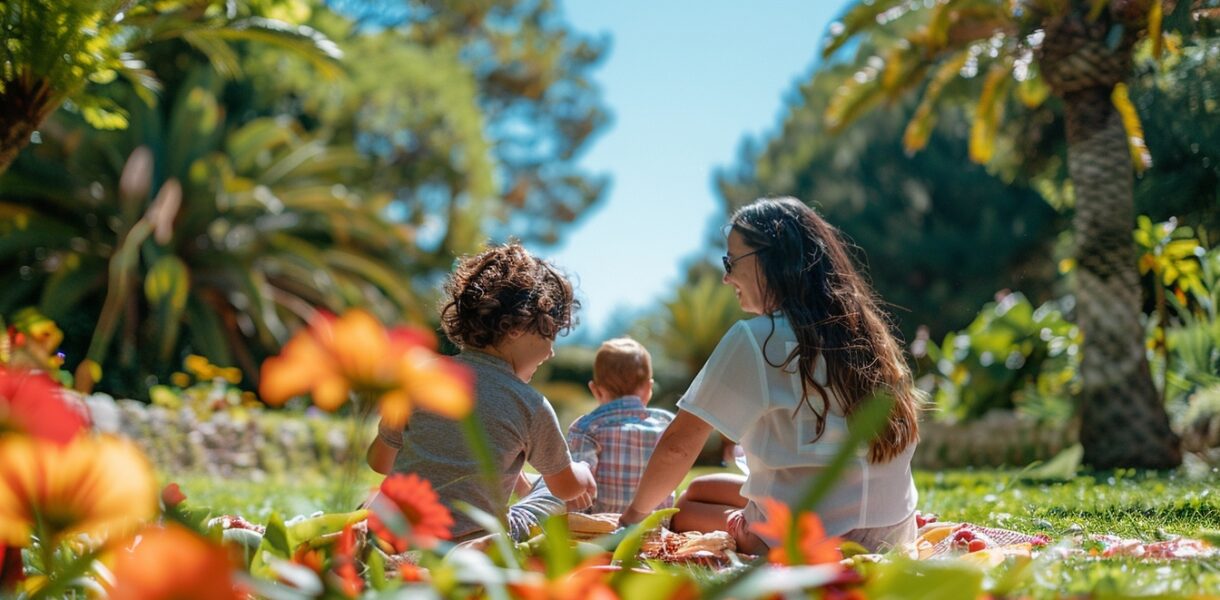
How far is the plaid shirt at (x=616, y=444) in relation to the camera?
371 cm

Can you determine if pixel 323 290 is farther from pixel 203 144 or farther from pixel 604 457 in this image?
pixel 604 457

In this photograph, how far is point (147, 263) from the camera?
11.8 m

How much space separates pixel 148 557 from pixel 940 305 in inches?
765

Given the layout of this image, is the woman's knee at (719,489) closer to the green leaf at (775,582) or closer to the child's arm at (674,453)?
the child's arm at (674,453)

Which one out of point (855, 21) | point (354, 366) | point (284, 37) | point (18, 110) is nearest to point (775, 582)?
point (354, 366)

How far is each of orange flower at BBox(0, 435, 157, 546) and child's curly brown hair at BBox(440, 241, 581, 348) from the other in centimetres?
179

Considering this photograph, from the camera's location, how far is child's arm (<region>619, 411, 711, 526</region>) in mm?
2770

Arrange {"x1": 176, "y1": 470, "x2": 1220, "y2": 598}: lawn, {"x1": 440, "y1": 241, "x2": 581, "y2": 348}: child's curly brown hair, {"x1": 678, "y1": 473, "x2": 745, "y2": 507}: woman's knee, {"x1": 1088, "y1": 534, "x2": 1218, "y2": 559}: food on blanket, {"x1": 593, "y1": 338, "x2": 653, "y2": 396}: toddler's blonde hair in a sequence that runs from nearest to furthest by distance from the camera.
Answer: {"x1": 176, "y1": 470, "x2": 1220, "y2": 598}: lawn < {"x1": 1088, "y1": 534, "x2": 1218, "y2": 559}: food on blanket < {"x1": 440, "y1": 241, "x2": 581, "y2": 348}: child's curly brown hair < {"x1": 678, "y1": 473, "x2": 745, "y2": 507}: woman's knee < {"x1": 593, "y1": 338, "x2": 653, "y2": 396}: toddler's blonde hair

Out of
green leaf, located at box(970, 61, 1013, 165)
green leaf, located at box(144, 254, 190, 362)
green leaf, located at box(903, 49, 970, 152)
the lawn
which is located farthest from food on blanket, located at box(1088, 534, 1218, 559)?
green leaf, located at box(144, 254, 190, 362)

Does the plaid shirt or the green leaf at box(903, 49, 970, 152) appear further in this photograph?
the green leaf at box(903, 49, 970, 152)

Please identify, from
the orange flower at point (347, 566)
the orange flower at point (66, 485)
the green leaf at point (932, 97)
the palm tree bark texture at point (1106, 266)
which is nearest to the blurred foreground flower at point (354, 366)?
the orange flower at point (66, 485)

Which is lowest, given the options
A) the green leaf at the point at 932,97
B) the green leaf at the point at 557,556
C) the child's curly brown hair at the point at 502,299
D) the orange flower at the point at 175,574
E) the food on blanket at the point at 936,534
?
the food on blanket at the point at 936,534

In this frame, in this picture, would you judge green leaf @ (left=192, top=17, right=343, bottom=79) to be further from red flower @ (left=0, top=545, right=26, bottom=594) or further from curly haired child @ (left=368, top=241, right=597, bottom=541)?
red flower @ (left=0, top=545, right=26, bottom=594)

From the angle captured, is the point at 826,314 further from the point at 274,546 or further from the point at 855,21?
the point at 855,21
